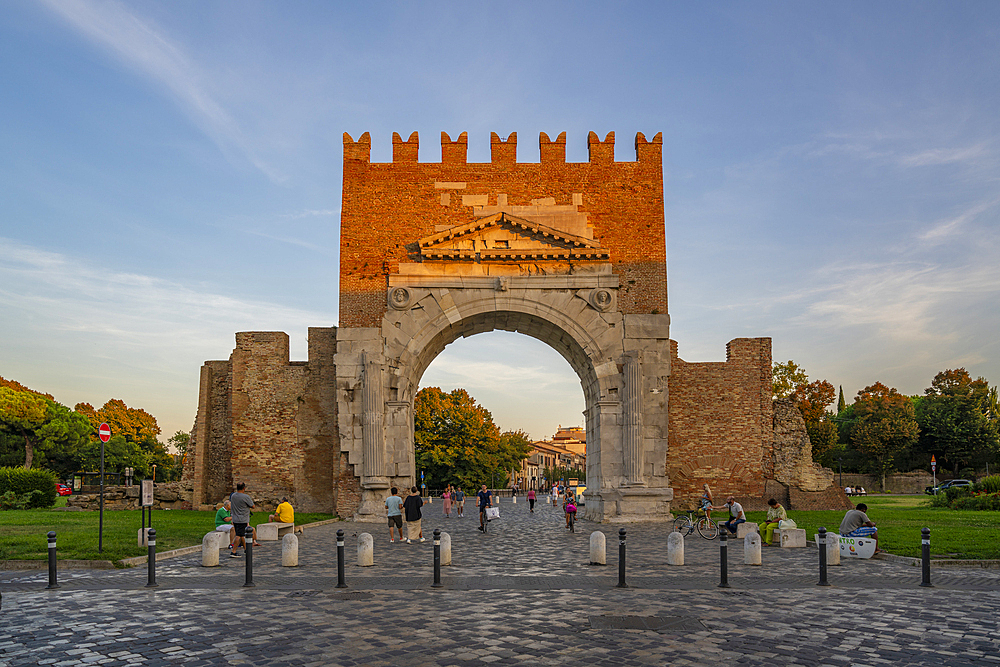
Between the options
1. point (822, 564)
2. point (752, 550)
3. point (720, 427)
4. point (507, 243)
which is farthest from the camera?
point (720, 427)

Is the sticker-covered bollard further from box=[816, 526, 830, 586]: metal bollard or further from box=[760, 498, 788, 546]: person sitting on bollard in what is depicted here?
box=[760, 498, 788, 546]: person sitting on bollard

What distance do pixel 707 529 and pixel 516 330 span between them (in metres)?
11.5

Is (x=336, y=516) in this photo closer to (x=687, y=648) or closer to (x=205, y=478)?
(x=205, y=478)

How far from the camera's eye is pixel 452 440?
199 feet

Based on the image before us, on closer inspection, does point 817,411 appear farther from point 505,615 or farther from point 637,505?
point 505,615

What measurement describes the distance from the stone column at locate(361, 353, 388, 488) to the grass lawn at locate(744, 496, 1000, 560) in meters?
11.9

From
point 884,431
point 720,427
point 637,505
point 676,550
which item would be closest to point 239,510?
point 676,550

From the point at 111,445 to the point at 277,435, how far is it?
171 ft

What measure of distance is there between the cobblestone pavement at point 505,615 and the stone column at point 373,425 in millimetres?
10044

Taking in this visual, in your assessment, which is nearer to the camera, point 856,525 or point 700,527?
point 856,525

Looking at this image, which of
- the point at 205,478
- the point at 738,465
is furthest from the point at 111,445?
the point at 738,465

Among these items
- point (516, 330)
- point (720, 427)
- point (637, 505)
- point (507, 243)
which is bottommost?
point (637, 505)

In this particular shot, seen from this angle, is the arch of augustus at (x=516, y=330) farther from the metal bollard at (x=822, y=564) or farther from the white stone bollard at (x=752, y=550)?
the metal bollard at (x=822, y=564)

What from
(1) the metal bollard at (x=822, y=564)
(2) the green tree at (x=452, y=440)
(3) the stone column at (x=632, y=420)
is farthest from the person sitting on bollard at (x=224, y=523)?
(2) the green tree at (x=452, y=440)
